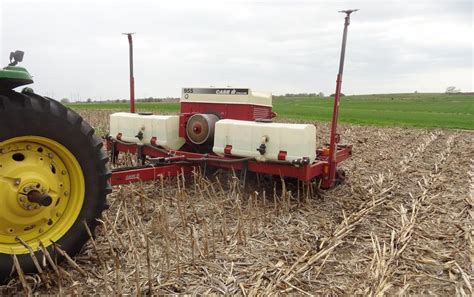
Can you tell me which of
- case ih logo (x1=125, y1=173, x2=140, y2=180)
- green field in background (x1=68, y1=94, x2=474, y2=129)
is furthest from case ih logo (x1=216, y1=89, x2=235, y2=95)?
green field in background (x1=68, y1=94, x2=474, y2=129)

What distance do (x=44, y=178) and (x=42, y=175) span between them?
23 mm

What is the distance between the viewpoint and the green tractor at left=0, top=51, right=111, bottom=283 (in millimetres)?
2574

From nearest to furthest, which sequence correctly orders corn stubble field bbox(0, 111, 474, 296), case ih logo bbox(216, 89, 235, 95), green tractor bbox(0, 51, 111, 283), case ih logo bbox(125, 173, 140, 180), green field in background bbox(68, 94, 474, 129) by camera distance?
1. green tractor bbox(0, 51, 111, 283)
2. corn stubble field bbox(0, 111, 474, 296)
3. case ih logo bbox(125, 173, 140, 180)
4. case ih logo bbox(216, 89, 235, 95)
5. green field in background bbox(68, 94, 474, 129)

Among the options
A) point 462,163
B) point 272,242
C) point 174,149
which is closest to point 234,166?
point 174,149

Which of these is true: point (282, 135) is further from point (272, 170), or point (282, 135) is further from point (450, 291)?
point (450, 291)

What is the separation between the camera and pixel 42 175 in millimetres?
2730

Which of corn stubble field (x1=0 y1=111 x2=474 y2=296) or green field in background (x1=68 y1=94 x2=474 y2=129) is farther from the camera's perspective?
green field in background (x1=68 y1=94 x2=474 y2=129)

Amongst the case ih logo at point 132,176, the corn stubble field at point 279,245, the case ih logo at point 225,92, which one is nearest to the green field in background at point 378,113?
the case ih logo at point 225,92

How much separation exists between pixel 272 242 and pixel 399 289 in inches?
44.0

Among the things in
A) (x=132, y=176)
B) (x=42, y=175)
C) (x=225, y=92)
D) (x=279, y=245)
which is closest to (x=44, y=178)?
(x=42, y=175)

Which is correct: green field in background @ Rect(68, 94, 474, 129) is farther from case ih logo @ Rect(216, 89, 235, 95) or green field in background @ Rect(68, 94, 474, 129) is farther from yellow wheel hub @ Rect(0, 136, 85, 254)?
yellow wheel hub @ Rect(0, 136, 85, 254)

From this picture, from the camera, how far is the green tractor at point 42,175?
2574mm

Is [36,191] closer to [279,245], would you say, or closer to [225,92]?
[279,245]

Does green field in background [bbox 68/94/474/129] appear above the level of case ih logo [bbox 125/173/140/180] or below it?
below
